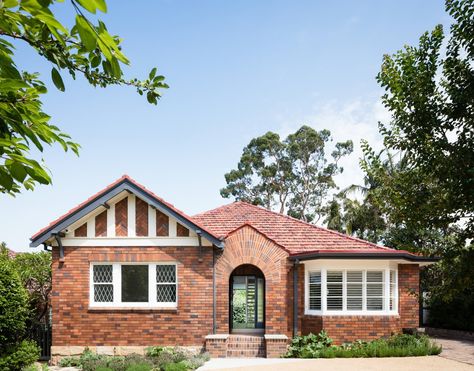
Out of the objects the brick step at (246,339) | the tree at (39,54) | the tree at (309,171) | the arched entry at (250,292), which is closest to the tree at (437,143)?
the tree at (39,54)

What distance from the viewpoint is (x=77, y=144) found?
2.75 meters

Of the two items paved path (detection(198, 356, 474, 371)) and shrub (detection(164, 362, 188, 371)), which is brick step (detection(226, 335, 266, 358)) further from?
shrub (detection(164, 362, 188, 371))

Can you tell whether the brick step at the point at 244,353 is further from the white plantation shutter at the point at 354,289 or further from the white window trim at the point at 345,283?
the white plantation shutter at the point at 354,289

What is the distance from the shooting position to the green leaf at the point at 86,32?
1.49 metres

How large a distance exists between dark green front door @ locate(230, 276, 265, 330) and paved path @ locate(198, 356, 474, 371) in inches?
179

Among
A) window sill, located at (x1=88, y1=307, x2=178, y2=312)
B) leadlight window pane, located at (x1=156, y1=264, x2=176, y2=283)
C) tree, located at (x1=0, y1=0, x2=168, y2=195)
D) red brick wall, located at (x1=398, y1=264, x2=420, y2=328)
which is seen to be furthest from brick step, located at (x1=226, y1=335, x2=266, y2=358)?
tree, located at (x1=0, y1=0, x2=168, y2=195)

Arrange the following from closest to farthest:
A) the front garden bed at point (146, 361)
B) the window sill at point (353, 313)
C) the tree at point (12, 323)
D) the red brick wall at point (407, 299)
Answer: the front garden bed at point (146, 361)
the tree at point (12, 323)
the window sill at point (353, 313)
the red brick wall at point (407, 299)

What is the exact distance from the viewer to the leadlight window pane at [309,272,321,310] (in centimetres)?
1659

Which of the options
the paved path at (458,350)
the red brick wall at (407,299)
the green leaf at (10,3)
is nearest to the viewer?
the green leaf at (10,3)

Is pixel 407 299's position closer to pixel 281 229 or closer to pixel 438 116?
pixel 281 229

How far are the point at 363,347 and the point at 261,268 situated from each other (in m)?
4.10

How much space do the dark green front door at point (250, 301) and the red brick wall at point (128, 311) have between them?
11.1 ft

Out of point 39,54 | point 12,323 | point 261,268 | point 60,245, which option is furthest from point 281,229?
point 39,54

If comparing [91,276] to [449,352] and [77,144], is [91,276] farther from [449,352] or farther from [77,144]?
[77,144]
